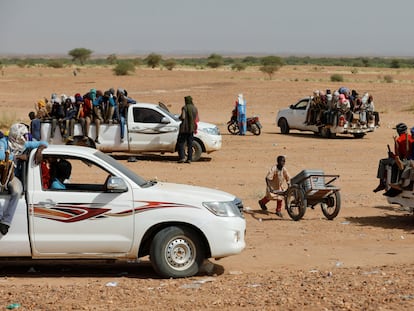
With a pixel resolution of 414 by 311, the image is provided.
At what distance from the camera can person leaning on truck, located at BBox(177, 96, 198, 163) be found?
2244cm

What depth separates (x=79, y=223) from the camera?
33.2ft

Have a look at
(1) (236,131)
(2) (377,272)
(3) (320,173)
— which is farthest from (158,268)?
(1) (236,131)

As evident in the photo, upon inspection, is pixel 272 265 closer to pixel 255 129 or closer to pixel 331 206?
Result: pixel 331 206

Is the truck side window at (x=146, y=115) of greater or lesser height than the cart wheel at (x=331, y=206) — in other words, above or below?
above

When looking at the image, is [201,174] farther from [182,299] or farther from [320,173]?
[182,299]

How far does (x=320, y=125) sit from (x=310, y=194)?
16450 mm

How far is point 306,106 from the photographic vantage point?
32125mm

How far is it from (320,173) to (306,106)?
17649mm

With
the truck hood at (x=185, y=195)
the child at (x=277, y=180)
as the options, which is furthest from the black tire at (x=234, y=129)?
the truck hood at (x=185, y=195)

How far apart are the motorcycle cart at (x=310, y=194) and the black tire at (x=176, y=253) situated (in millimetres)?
4593

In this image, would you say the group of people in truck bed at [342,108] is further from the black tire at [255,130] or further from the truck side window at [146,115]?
the truck side window at [146,115]

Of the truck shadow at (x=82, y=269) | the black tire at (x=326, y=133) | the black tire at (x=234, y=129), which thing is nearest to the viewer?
the truck shadow at (x=82, y=269)

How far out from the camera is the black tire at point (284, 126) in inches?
1281

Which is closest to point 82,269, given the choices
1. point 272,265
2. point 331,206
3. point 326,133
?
point 272,265
